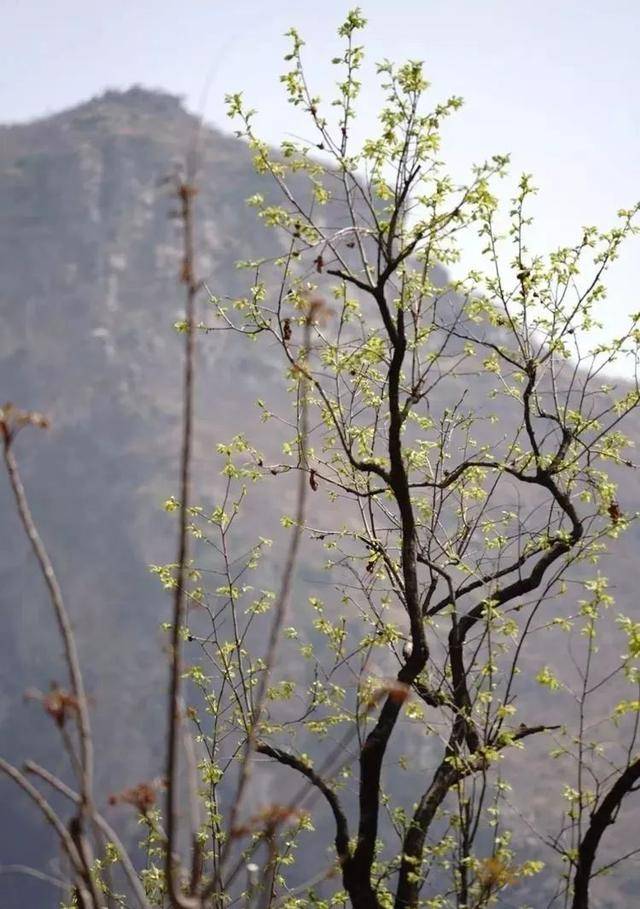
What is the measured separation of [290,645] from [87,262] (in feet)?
156

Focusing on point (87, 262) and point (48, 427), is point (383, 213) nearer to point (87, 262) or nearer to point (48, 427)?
point (48, 427)

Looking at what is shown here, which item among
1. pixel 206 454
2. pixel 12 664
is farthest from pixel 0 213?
pixel 12 664

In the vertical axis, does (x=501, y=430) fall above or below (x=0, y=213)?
below

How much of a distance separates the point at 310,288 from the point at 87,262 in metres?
87.0

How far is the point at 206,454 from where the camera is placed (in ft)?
228

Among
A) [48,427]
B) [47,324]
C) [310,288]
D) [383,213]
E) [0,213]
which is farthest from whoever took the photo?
[0,213]

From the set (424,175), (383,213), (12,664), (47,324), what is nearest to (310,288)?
(424,175)

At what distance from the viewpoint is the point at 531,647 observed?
61156 mm

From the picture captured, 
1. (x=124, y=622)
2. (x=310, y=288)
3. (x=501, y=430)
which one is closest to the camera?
(x=310, y=288)

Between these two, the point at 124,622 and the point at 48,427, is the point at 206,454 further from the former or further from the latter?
the point at 48,427

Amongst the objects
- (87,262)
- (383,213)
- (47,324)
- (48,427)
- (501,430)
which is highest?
(87,262)

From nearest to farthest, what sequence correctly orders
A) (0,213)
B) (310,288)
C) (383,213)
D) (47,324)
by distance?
(310,288), (383,213), (47,324), (0,213)

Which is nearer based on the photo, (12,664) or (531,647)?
(531,647)

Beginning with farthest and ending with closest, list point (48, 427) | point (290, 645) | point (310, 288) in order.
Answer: point (290, 645)
point (310, 288)
point (48, 427)
